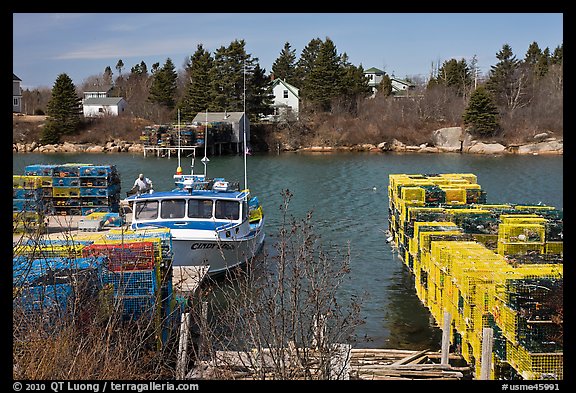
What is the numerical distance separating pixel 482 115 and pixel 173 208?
52195 millimetres

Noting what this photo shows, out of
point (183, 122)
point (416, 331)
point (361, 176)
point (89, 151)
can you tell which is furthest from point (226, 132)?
point (416, 331)

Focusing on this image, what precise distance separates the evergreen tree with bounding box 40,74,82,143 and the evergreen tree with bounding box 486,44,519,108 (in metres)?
42.8

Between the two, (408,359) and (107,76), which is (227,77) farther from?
(408,359)

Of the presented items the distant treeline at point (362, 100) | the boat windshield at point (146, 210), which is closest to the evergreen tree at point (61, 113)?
Result: the distant treeline at point (362, 100)

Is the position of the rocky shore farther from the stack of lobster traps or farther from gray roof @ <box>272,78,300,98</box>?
the stack of lobster traps

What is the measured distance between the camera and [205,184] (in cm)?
2052

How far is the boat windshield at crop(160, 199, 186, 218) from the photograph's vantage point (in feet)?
59.4

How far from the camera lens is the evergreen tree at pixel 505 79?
73.2 metres

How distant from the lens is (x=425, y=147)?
220 feet

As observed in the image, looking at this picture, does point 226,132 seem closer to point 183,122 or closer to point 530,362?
point 183,122

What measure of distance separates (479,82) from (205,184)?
7042cm

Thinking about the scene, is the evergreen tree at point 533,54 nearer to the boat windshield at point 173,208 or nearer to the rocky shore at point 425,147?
the rocky shore at point 425,147

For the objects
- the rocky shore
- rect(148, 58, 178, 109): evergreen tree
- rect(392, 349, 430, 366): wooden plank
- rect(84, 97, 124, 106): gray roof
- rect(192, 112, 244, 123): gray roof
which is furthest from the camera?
rect(84, 97, 124, 106): gray roof

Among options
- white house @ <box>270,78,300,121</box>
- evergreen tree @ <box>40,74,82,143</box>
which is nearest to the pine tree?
white house @ <box>270,78,300,121</box>
